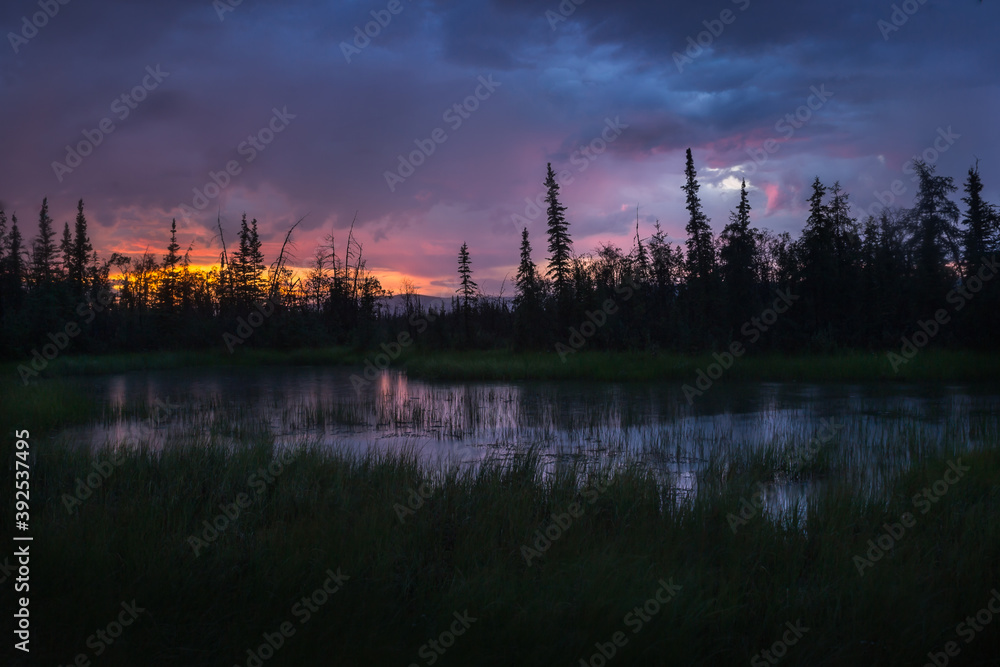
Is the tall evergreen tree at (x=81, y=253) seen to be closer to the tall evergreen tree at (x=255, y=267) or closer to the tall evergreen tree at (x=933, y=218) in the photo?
the tall evergreen tree at (x=255, y=267)

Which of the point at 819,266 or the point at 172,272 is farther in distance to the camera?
the point at 172,272

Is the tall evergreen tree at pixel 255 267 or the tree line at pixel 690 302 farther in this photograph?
the tall evergreen tree at pixel 255 267

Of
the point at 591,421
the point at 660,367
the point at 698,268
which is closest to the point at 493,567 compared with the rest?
the point at 591,421

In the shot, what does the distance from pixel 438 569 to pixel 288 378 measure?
81.3ft

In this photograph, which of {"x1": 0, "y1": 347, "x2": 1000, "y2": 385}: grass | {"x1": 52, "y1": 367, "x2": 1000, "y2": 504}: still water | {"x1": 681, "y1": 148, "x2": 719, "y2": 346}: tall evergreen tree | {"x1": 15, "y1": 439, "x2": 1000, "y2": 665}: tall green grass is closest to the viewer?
{"x1": 15, "y1": 439, "x2": 1000, "y2": 665}: tall green grass

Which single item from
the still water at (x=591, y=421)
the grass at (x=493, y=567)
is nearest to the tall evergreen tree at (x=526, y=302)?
the still water at (x=591, y=421)

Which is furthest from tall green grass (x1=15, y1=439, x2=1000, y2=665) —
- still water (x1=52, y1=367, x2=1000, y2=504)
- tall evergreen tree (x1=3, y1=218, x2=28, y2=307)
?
tall evergreen tree (x1=3, y1=218, x2=28, y2=307)

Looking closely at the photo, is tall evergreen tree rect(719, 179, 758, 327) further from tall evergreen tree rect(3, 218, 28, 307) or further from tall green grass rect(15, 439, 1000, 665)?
tall evergreen tree rect(3, 218, 28, 307)

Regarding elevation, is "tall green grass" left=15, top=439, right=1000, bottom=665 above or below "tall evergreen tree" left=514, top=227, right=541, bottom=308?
below

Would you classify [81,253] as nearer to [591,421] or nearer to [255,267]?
[255,267]

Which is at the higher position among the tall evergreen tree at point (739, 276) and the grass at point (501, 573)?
the tall evergreen tree at point (739, 276)

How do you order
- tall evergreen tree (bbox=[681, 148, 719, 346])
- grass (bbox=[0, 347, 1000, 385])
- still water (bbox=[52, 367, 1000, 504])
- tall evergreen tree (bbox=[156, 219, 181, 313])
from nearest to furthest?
still water (bbox=[52, 367, 1000, 504]), grass (bbox=[0, 347, 1000, 385]), tall evergreen tree (bbox=[681, 148, 719, 346]), tall evergreen tree (bbox=[156, 219, 181, 313])

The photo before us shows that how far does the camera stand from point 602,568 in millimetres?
4715

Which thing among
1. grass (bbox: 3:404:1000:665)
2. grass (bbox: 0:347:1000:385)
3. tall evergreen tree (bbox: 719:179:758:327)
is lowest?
grass (bbox: 3:404:1000:665)
